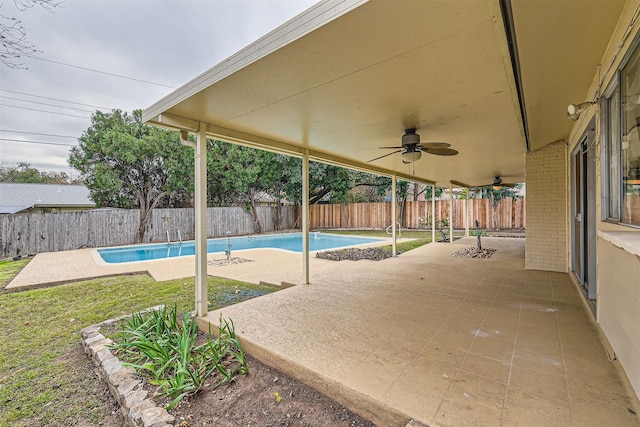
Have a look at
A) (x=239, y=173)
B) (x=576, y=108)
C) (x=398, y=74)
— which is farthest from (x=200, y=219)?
(x=239, y=173)

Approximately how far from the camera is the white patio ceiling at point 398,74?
154 cm

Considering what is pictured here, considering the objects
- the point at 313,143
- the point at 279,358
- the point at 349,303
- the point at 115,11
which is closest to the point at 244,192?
the point at 115,11

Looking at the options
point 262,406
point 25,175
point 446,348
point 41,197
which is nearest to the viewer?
point 262,406

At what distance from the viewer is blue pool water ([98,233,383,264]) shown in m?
10.1

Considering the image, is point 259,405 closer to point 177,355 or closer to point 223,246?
point 177,355

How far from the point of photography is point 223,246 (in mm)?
11977

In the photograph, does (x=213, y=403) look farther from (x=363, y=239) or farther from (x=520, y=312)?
(x=363, y=239)

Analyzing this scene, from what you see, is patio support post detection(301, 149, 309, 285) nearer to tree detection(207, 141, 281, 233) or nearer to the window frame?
the window frame

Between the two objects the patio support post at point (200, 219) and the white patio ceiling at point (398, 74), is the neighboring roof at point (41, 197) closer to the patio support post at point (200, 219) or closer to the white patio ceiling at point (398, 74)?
the patio support post at point (200, 219)

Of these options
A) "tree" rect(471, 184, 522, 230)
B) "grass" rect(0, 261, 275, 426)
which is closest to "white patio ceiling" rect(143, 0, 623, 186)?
"grass" rect(0, 261, 275, 426)

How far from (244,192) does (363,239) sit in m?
6.86

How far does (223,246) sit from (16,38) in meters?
10.2

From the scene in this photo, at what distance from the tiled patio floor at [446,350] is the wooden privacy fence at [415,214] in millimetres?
12404

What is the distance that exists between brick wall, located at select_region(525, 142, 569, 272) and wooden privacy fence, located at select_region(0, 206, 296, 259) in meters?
12.8
